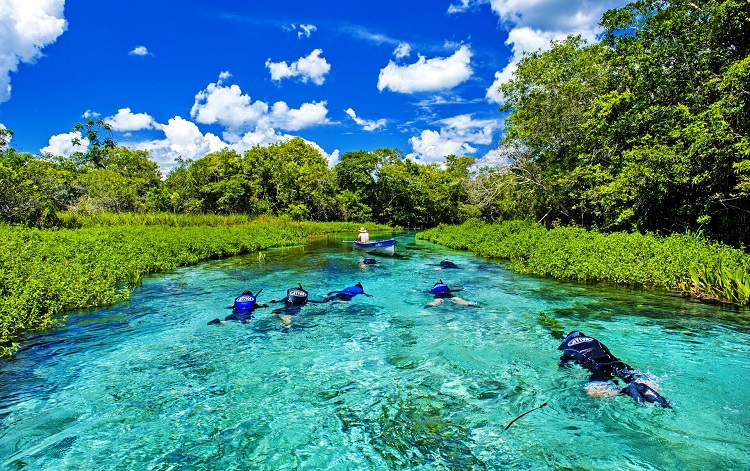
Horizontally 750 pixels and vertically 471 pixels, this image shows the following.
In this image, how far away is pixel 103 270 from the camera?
1408cm

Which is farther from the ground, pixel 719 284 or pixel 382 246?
pixel 382 246

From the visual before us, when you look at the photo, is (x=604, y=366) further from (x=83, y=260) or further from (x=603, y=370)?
(x=83, y=260)

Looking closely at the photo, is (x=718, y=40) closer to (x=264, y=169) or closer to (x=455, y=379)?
(x=455, y=379)

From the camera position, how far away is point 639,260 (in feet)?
47.0

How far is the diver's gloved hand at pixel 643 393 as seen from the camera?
239 inches

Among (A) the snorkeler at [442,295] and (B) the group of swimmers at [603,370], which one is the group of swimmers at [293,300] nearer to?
(A) the snorkeler at [442,295]

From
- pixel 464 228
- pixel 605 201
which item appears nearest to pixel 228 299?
pixel 605 201

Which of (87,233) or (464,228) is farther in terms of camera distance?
(464,228)

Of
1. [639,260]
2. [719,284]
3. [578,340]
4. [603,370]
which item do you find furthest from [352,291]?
[719,284]

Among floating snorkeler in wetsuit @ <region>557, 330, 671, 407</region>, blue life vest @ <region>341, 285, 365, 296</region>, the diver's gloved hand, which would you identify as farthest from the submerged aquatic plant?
blue life vest @ <region>341, 285, 365, 296</region>

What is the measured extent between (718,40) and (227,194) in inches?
1744

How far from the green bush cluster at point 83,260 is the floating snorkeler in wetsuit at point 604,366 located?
11.0 m

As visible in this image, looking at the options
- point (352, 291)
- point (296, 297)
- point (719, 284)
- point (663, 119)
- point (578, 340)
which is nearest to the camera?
point (578, 340)

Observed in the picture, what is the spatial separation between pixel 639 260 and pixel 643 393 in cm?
988
